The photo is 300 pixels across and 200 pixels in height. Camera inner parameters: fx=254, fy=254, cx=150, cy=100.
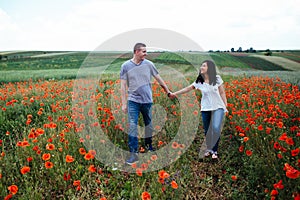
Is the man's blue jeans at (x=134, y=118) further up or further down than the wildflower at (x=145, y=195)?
further up

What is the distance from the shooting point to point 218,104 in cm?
420

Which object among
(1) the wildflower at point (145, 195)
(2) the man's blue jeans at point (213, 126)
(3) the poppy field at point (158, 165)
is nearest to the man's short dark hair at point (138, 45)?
(3) the poppy field at point (158, 165)

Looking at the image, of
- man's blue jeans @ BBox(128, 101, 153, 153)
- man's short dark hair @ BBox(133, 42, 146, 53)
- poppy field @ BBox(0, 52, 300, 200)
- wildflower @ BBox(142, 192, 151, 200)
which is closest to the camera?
wildflower @ BBox(142, 192, 151, 200)

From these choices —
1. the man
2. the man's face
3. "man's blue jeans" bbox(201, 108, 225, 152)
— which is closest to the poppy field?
"man's blue jeans" bbox(201, 108, 225, 152)

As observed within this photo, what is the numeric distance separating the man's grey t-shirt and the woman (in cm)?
93

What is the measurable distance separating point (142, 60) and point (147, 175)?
1.81m

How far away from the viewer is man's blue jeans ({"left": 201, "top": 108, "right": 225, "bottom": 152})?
4.12 meters

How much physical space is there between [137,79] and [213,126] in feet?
4.75

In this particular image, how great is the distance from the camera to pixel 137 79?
409cm

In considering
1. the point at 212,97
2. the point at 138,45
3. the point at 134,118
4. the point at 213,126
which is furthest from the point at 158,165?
the point at 138,45

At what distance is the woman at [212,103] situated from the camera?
4145mm

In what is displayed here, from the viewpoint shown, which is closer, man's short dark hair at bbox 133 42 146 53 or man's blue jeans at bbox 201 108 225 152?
man's short dark hair at bbox 133 42 146 53

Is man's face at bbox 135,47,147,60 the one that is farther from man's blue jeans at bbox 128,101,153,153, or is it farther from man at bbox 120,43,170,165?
man's blue jeans at bbox 128,101,153,153

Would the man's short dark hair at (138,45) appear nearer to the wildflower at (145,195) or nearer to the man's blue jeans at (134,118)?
the man's blue jeans at (134,118)
